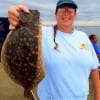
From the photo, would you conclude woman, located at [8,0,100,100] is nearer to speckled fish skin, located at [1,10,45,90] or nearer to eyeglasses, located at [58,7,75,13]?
eyeglasses, located at [58,7,75,13]

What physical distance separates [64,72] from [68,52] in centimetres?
19

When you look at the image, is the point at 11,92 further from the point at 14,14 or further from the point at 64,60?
the point at 14,14

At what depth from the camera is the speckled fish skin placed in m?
3.11

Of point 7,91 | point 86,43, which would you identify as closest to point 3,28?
point 7,91

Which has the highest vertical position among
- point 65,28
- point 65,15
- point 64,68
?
point 65,15

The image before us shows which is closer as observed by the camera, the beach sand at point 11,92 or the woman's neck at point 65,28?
the woman's neck at point 65,28

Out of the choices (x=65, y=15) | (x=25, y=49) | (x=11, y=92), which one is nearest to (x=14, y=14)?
(x=25, y=49)

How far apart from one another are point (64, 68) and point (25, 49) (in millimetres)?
989

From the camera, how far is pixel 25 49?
10.3 feet

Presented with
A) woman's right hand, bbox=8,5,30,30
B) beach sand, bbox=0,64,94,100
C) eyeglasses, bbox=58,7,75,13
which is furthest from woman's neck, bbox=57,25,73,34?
beach sand, bbox=0,64,94,100

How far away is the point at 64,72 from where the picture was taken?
4062 mm

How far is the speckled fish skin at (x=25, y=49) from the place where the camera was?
311 cm

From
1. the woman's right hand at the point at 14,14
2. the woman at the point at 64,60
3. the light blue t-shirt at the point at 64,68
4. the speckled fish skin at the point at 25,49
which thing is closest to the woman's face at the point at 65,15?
the woman at the point at 64,60

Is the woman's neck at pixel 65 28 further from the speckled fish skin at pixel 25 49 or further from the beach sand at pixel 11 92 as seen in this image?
the beach sand at pixel 11 92
